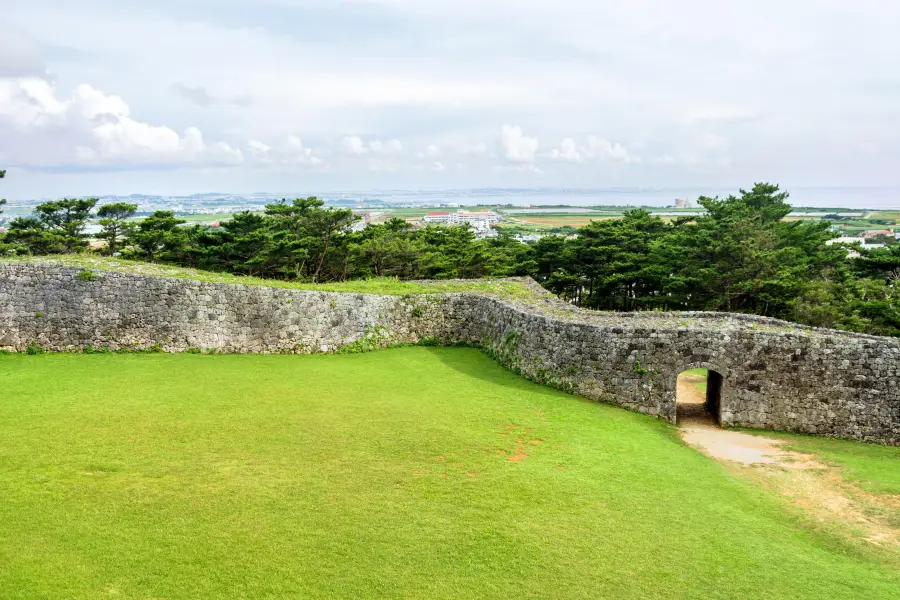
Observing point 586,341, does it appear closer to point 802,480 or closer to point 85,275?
point 802,480

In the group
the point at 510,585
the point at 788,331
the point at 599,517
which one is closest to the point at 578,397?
the point at 788,331

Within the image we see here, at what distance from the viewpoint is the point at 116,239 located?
95.9 feet

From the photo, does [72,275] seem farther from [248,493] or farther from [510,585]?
[510,585]

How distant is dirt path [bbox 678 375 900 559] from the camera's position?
8.40 metres

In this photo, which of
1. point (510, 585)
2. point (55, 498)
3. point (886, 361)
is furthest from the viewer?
point (886, 361)

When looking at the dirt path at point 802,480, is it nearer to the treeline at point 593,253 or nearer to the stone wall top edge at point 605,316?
the stone wall top edge at point 605,316

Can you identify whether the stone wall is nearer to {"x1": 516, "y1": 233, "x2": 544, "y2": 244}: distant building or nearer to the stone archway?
the stone archway

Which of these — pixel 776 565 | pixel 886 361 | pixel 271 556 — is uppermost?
pixel 886 361

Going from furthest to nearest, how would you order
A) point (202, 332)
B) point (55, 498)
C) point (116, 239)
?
point (116, 239)
point (202, 332)
point (55, 498)

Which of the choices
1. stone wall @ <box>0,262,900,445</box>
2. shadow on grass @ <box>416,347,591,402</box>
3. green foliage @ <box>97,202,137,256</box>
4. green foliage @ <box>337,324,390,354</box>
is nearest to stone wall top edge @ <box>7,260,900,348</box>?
stone wall @ <box>0,262,900,445</box>

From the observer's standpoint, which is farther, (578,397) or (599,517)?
(578,397)

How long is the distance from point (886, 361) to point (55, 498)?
14666 millimetres

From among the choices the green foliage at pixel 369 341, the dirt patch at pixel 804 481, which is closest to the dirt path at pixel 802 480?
the dirt patch at pixel 804 481

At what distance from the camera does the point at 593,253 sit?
2967 centimetres
